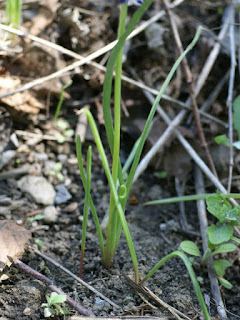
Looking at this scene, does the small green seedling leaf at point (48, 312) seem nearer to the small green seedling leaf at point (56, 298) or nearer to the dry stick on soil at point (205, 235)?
the small green seedling leaf at point (56, 298)

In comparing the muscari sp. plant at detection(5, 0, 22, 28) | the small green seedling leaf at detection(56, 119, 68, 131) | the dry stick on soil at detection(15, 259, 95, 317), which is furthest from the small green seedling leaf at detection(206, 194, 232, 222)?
the muscari sp. plant at detection(5, 0, 22, 28)

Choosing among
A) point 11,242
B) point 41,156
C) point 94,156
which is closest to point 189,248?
point 11,242

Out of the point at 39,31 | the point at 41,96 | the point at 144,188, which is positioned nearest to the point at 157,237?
the point at 144,188

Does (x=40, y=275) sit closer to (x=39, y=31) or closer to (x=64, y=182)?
(x=64, y=182)

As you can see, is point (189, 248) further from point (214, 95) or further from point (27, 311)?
point (214, 95)

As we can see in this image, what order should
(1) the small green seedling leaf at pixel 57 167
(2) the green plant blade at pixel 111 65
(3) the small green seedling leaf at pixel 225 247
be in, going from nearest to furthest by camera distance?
(2) the green plant blade at pixel 111 65 < (3) the small green seedling leaf at pixel 225 247 < (1) the small green seedling leaf at pixel 57 167

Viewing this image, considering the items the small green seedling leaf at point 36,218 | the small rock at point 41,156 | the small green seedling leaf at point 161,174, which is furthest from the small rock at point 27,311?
the small green seedling leaf at point 161,174
